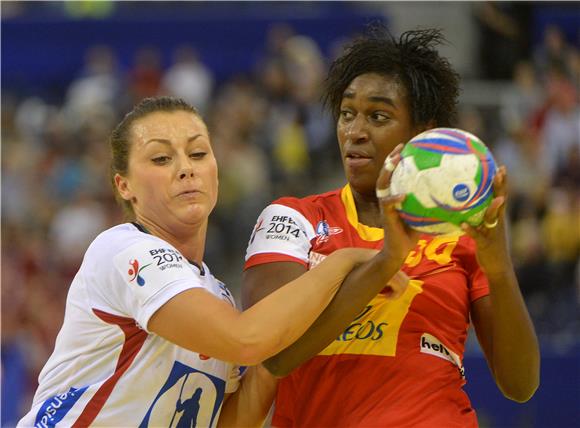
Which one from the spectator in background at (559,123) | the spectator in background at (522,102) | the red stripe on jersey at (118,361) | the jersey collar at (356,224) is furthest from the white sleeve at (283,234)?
the spectator in background at (522,102)

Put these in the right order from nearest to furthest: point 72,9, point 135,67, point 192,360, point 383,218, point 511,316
Result: point 383,218
point 511,316
point 192,360
point 135,67
point 72,9

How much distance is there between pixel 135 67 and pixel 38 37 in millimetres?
1681

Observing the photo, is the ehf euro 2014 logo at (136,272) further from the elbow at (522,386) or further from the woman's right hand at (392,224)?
the elbow at (522,386)

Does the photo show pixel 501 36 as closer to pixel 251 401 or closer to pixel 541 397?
pixel 541 397

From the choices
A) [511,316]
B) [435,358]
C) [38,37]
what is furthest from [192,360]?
[38,37]

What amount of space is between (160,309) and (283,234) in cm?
58

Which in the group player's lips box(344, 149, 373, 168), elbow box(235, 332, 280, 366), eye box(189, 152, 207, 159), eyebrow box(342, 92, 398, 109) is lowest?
elbow box(235, 332, 280, 366)

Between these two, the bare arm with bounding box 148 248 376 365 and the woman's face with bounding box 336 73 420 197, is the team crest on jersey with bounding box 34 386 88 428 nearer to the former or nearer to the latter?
the bare arm with bounding box 148 248 376 365

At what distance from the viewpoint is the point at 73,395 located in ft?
13.5

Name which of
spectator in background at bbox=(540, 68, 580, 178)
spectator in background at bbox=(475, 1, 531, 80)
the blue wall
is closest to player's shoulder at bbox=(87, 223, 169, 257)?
the blue wall

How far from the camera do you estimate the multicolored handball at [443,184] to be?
350cm

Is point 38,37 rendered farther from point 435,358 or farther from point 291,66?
point 435,358

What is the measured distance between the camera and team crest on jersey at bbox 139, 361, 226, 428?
4.10 m

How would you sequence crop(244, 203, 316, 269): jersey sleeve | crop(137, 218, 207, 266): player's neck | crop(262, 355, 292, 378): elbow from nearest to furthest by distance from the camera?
crop(262, 355, 292, 378): elbow → crop(244, 203, 316, 269): jersey sleeve → crop(137, 218, 207, 266): player's neck
